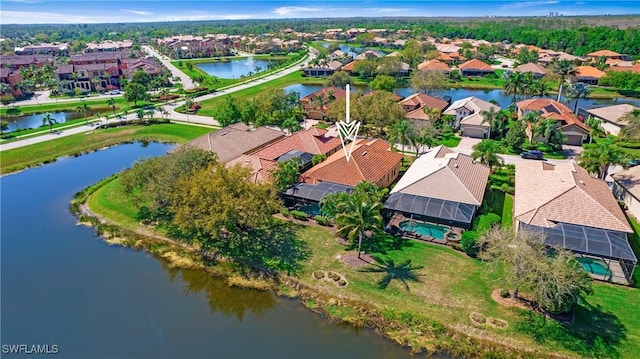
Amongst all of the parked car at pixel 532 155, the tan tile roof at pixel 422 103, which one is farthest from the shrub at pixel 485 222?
the tan tile roof at pixel 422 103

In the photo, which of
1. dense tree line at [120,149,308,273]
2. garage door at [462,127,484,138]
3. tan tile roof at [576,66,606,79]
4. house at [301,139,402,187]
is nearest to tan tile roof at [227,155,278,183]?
house at [301,139,402,187]

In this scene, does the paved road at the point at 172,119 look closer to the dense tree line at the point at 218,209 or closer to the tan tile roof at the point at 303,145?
the tan tile roof at the point at 303,145

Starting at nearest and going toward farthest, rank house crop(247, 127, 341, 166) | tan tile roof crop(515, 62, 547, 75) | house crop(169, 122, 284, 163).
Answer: house crop(247, 127, 341, 166), house crop(169, 122, 284, 163), tan tile roof crop(515, 62, 547, 75)

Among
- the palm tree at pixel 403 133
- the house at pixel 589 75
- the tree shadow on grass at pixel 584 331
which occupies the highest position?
the house at pixel 589 75

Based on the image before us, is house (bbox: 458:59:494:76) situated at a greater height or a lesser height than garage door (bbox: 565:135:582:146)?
greater

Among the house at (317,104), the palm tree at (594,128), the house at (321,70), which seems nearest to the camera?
the palm tree at (594,128)

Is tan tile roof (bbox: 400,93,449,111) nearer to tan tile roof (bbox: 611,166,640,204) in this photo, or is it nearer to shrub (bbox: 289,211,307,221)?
tan tile roof (bbox: 611,166,640,204)
